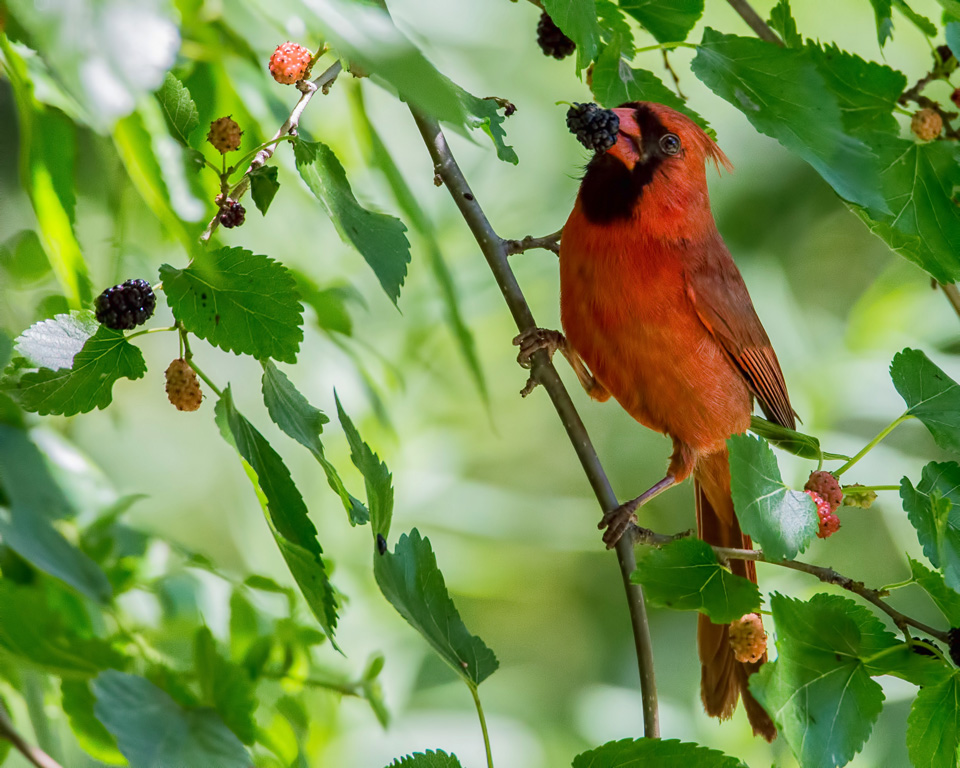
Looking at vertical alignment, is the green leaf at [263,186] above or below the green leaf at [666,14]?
below

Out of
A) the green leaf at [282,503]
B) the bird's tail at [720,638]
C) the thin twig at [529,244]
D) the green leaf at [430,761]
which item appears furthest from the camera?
the bird's tail at [720,638]

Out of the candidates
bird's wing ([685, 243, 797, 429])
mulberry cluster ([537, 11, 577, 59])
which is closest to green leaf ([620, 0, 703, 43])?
mulberry cluster ([537, 11, 577, 59])

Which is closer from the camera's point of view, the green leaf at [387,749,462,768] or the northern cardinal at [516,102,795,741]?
the green leaf at [387,749,462,768]

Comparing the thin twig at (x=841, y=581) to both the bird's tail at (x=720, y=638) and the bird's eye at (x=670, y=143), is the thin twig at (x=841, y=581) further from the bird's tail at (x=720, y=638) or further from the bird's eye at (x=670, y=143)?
the bird's eye at (x=670, y=143)

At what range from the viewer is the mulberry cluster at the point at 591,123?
1.27m

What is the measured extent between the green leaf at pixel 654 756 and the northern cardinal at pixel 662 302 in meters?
0.63

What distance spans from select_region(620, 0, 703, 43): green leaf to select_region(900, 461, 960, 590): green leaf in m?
0.55

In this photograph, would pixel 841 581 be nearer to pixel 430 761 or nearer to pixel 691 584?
pixel 691 584

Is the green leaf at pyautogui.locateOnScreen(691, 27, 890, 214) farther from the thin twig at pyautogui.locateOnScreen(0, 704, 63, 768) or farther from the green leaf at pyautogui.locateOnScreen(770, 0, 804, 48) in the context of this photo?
the thin twig at pyautogui.locateOnScreen(0, 704, 63, 768)

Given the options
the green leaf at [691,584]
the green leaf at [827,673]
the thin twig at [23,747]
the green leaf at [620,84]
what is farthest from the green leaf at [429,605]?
the green leaf at [620,84]

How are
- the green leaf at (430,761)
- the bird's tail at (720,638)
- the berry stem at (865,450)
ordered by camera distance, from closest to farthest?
the green leaf at (430,761)
the berry stem at (865,450)
the bird's tail at (720,638)

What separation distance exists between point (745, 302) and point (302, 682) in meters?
1.01

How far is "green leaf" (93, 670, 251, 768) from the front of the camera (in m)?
0.94

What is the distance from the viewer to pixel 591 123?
1271 mm
